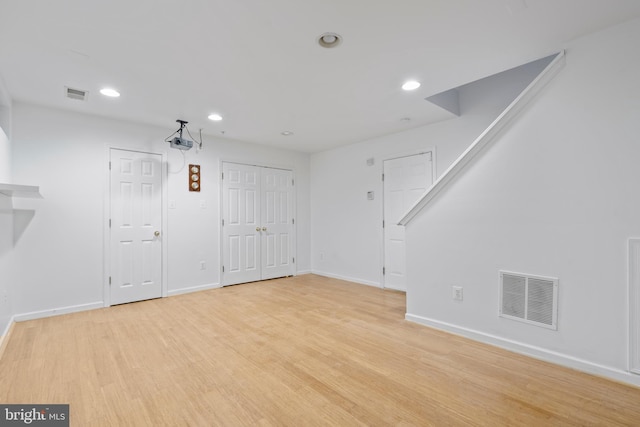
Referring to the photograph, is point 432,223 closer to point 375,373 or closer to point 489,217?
point 489,217

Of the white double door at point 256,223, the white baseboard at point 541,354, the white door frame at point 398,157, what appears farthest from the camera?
the white double door at point 256,223

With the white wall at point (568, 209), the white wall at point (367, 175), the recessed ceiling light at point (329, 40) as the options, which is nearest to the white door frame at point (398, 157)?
the white wall at point (367, 175)

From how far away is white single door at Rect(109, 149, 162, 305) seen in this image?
13.2ft

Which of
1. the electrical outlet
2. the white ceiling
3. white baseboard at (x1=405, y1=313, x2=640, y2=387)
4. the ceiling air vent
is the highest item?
the white ceiling

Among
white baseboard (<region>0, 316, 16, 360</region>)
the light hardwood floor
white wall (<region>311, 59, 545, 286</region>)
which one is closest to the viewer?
the light hardwood floor

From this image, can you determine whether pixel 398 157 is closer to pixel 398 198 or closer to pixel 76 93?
pixel 398 198

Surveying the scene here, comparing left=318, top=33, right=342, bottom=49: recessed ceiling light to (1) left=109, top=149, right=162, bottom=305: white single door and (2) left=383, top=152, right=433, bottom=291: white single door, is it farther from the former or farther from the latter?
(1) left=109, top=149, right=162, bottom=305: white single door

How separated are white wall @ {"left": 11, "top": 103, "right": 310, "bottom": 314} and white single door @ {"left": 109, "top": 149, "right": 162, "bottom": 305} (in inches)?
5.3

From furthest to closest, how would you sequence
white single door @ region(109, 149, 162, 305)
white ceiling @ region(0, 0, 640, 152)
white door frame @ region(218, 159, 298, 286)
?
white door frame @ region(218, 159, 298, 286) < white single door @ region(109, 149, 162, 305) < white ceiling @ region(0, 0, 640, 152)

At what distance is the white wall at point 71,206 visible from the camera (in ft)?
11.3

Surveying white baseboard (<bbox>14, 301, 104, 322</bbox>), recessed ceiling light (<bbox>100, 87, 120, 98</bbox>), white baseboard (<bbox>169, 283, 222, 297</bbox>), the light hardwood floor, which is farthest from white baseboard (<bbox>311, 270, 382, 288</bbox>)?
recessed ceiling light (<bbox>100, 87, 120, 98</bbox>)

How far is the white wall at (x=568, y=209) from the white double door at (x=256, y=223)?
351cm

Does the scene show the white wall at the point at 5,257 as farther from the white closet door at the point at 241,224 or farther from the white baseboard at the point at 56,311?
the white closet door at the point at 241,224

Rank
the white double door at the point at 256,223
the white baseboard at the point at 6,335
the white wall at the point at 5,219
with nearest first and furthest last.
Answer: the white baseboard at the point at 6,335
the white wall at the point at 5,219
the white double door at the point at 256,223
